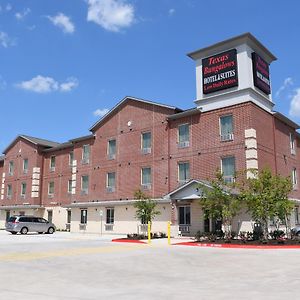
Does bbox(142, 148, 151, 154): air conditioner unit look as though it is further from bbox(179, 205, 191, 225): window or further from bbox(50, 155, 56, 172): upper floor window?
bbox(50, 155, 56, 172): upper floor window

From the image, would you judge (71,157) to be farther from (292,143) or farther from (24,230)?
(292,143)

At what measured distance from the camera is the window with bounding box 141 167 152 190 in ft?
117

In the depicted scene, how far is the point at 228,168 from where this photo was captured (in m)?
30.3

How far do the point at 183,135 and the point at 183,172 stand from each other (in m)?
3.09

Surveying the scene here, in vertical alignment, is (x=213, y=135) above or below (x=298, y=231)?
above

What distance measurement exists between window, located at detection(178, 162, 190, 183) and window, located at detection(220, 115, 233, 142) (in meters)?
3.94

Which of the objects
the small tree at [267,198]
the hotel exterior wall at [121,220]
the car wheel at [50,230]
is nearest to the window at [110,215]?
the hotel exterior wall at [121,220]

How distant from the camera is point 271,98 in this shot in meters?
33.5

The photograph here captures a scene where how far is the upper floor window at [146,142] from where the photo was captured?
3622cm

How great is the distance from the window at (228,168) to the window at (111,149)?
12.5 m

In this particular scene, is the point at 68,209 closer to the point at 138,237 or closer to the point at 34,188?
the point at 34,188

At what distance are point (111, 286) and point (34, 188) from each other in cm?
4076

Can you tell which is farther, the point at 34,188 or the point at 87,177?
the point at 34,188

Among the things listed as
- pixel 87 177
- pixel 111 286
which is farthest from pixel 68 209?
pixel 111 286
